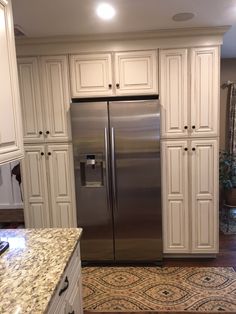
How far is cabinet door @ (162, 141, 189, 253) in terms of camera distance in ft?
9.57


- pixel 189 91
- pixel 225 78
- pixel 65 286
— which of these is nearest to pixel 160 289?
pixel 65 286

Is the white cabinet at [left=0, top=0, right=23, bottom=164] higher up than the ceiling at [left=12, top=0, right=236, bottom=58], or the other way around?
the ceiling at [left=12, top=0, right=236, bottom=58]

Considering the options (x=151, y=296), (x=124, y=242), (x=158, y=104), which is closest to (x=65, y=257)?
(x=151, y=296)

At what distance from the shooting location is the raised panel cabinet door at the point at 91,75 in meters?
2.87

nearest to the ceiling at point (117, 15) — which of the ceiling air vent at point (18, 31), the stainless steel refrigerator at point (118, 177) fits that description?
the ceiling air vent at point (18, 31)

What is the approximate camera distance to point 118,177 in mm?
2867

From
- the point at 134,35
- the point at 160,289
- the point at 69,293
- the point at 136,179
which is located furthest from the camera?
the point at 136,179

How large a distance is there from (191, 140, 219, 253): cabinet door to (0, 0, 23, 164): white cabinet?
189 cm

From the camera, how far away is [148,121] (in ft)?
9.12

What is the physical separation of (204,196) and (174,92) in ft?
3.73

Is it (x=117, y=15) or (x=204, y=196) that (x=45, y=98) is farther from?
(x=204, y=196)

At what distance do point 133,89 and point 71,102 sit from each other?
0.67 m

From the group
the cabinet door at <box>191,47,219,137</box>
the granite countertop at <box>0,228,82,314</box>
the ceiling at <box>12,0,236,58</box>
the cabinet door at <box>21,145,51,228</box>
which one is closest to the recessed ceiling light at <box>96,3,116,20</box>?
the ceiling at <box>12,0,236,58</box>

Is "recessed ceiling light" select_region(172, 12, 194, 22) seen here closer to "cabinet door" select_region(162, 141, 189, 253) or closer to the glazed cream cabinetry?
"cabinet door" select_region(162, 141, 189, 253)
